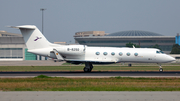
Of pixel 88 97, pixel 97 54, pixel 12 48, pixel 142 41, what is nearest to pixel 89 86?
pixel 88 97

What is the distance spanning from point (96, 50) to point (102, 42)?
9539cm

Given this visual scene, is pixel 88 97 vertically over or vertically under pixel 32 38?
under

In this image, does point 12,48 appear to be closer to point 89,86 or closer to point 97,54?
point 97,54

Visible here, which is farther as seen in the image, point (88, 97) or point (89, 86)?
point (89, 86)

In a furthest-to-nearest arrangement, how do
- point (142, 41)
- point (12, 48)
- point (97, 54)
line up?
1. point (142, 41)
2. point (12, 48)
3. point (97, 54)

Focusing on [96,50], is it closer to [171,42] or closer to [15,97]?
[15,97]

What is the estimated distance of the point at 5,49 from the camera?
277ft

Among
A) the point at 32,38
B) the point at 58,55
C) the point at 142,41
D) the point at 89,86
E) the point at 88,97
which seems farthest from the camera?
the point at 142,41

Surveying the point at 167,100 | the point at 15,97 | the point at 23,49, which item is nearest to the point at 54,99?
the point at 15,97

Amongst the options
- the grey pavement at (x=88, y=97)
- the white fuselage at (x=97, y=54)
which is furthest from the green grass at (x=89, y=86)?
the white fuselage at (x=97, y=54)

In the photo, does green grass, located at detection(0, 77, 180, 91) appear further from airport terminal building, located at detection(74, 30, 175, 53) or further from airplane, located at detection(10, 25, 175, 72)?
airport terminal building, located at detection(74, 30, 175, 53)

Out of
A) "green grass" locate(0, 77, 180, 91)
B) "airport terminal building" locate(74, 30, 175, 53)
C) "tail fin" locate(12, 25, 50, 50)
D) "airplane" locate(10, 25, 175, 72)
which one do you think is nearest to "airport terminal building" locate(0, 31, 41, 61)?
"airport terminal building" locate(74, 30, 175, 53)

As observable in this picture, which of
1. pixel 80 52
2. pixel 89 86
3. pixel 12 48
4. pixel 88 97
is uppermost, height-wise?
pixel 12 48

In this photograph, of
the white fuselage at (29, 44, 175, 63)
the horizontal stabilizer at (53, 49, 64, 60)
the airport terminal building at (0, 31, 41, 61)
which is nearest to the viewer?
the horizontal stabilizer at (53, 49, 64, 60)
